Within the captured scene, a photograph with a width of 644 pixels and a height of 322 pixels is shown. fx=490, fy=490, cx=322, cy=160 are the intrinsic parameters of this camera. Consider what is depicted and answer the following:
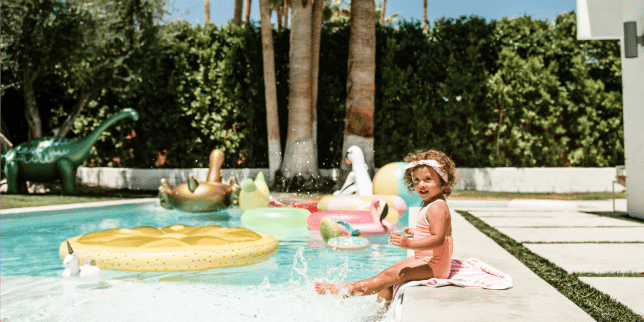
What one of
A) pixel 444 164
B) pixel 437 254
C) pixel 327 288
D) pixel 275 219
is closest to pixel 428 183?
pixel 444 164

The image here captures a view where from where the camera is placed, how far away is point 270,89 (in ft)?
38.8

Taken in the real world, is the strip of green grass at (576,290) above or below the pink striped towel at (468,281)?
below

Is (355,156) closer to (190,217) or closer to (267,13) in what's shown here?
(190,217)

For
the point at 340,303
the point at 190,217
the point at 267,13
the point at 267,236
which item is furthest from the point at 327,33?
the point at 340,303

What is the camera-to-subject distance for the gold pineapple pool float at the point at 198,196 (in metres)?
8.05

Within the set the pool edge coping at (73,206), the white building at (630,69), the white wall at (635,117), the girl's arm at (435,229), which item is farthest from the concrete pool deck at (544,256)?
the pool edge coping at (73,206)

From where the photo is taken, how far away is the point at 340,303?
3.37 meters

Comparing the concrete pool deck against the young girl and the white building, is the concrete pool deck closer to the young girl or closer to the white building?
the young girl

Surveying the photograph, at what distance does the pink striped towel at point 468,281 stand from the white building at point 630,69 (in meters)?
5.02

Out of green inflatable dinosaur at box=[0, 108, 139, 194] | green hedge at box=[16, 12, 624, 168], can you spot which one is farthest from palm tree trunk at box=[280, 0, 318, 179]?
green inflatable dinosaur at box=[0, 108, 139, 194]

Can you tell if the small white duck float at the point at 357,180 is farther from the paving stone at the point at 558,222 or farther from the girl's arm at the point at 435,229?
the girl's arm at the point at 435,229

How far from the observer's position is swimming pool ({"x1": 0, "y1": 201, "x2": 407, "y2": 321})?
349cm

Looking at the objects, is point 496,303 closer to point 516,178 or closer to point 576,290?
point 576,290

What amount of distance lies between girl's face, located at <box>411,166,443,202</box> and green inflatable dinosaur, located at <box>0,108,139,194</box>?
9004 mm
